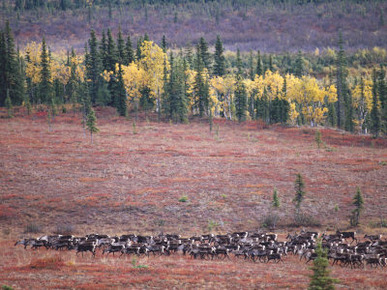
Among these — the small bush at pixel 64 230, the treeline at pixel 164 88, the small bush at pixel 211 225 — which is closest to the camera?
the small bush at pixel 64 230

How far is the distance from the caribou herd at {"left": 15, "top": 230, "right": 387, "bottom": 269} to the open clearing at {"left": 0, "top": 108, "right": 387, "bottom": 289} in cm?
96

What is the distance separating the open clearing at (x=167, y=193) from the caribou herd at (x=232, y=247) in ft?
3.16

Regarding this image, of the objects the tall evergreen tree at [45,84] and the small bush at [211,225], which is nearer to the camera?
the small bush at [211,225]

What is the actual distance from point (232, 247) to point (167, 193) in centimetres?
1649

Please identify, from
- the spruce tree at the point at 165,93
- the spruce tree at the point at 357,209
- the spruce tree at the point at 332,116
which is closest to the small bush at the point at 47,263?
the spruce tree at the point at 357,209

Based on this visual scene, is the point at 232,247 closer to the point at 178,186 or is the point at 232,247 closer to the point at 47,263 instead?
the point at 47,263

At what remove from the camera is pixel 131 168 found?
4897cm

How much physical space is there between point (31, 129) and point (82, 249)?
53.1 m

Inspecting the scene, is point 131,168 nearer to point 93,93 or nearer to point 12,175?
point 12,175

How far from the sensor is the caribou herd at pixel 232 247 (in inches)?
896

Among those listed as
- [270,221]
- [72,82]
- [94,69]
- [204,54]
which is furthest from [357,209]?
[72,82]

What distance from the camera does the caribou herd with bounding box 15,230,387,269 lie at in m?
22.8

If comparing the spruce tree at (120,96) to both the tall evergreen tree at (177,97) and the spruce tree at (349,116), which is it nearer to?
the tall evergreen tree at (177,97)

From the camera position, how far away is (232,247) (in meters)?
24.9
